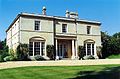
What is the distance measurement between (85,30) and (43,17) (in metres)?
6.10

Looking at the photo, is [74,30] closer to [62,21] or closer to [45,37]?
[62,21]

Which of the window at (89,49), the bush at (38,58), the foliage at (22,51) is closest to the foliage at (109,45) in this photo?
the window at (89,49)

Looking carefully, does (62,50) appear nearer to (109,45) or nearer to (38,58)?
(38,58)

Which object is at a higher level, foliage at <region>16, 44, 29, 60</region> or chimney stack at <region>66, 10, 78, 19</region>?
chimney stack at <region>66, 10, 78, 19</region>

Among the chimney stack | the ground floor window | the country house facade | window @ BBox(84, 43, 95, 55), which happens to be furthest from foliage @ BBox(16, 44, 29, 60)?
window @ BBox(84, 43, 95, 55)

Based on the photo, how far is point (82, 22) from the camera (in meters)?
28.2

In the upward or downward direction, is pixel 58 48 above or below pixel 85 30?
below

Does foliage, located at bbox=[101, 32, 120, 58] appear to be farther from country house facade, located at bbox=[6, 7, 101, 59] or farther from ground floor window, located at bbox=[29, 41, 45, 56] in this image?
ground floor window, located at bbox=[29, 41, 45, 56]

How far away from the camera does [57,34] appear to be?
2617 centimetres

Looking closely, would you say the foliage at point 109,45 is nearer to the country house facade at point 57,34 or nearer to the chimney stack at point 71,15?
the country house facade at point 57,34

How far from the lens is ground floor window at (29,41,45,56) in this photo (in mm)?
24141

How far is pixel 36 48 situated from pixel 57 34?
10.7 feet

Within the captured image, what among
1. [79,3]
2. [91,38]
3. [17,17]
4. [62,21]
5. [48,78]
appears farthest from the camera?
[91,38]

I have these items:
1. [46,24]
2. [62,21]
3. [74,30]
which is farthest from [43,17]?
[74,30]
